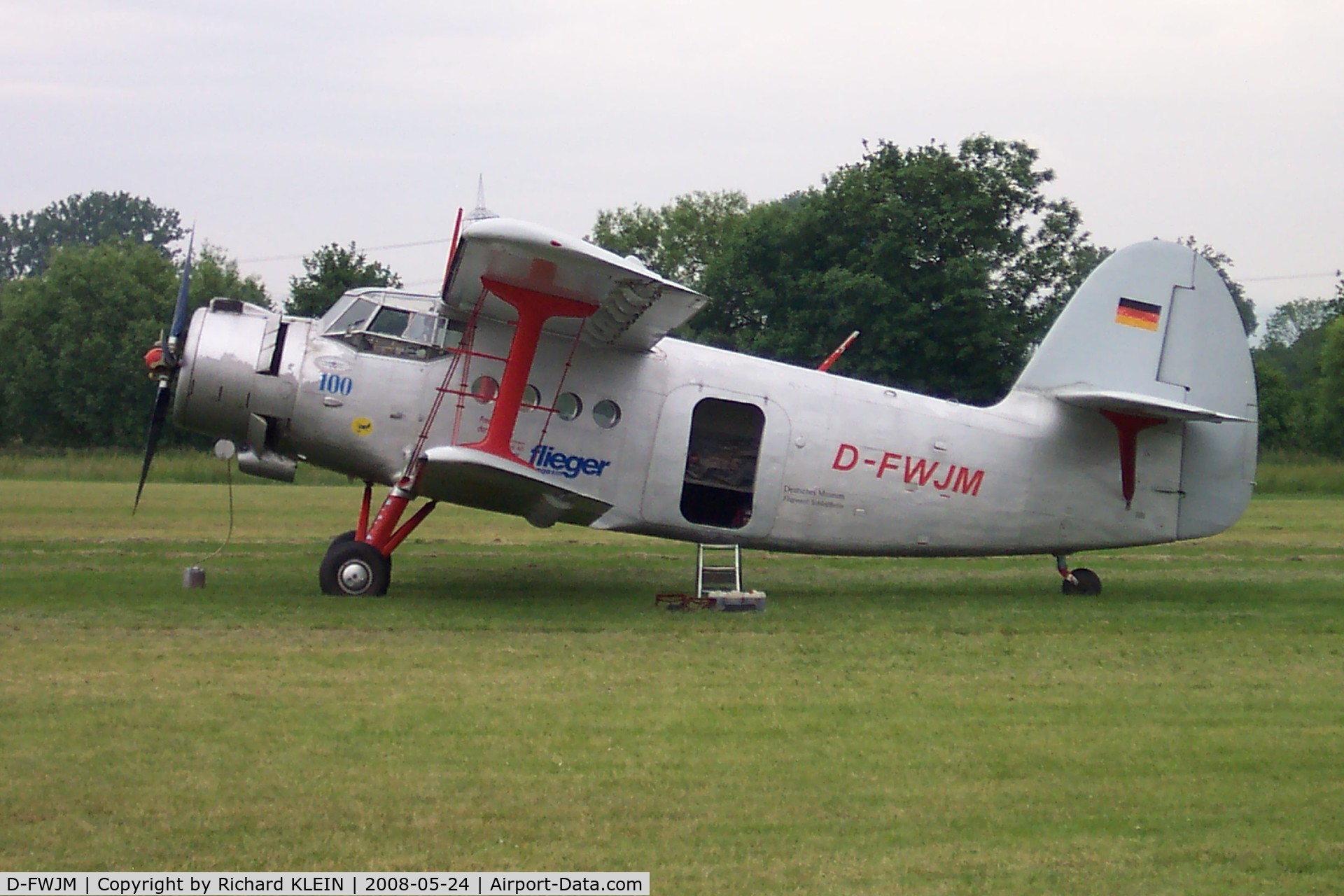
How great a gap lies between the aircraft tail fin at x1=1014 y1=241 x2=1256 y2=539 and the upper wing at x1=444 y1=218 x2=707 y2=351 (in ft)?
14.2

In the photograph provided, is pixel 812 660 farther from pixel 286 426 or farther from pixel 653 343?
pixel 286 426

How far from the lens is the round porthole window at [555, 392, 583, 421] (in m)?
13.7

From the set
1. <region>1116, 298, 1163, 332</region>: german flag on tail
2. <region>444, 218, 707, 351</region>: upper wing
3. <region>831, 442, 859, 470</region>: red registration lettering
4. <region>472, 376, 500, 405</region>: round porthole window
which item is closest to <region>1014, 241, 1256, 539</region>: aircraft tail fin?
<region>1116, 298, 1163, 332</region>: german flag on tail

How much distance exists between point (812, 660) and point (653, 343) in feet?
14.6

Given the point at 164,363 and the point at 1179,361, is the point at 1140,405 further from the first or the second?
the point at 164,363

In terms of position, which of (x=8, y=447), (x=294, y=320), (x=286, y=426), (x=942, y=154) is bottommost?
(x=8, y=447)

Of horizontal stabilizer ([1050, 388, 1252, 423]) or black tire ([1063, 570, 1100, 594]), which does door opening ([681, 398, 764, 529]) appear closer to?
horizontal stabilizer ([1050, 388, 1252, 423])

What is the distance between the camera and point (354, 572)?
1347 centimetres

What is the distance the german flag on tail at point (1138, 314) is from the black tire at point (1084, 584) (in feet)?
8.92

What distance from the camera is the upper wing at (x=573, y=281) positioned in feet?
36.7

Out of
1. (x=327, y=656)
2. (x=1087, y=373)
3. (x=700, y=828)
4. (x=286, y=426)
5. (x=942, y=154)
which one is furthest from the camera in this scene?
(x=942, y=154)

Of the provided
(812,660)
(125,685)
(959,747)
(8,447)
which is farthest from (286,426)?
(8,447)

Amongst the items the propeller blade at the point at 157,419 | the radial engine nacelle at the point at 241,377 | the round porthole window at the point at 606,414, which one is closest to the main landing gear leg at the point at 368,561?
the radial engine nacelle at the point at 241,377

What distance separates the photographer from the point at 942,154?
46.2 meters
